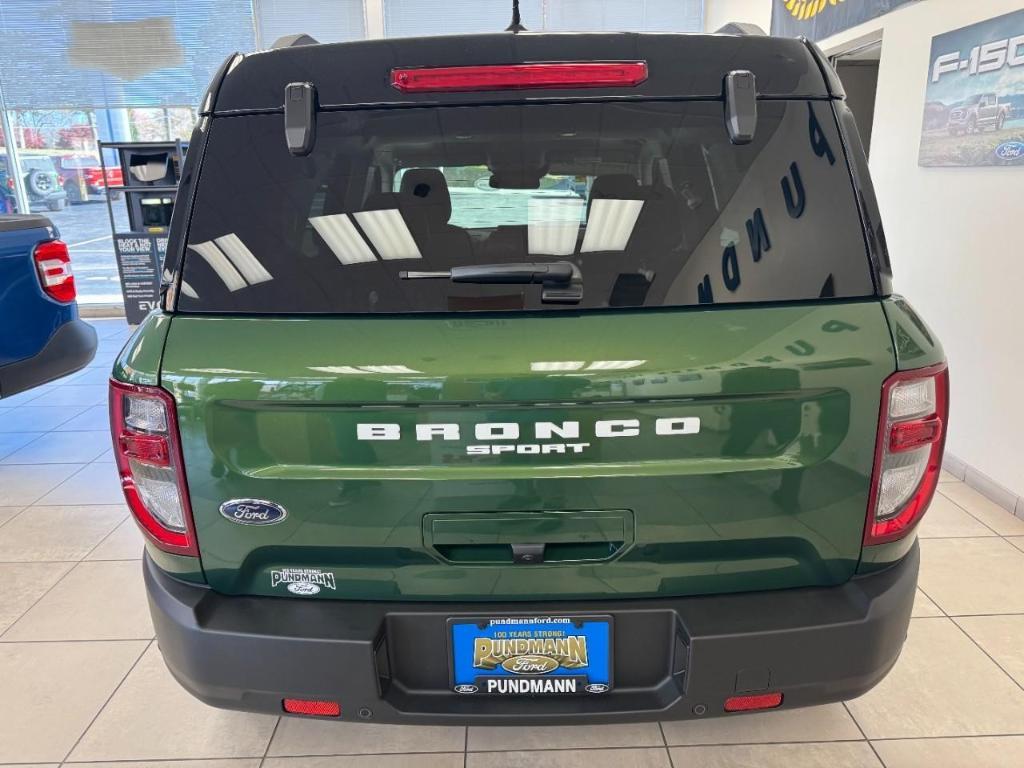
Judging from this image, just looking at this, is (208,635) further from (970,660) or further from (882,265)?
(970,660)

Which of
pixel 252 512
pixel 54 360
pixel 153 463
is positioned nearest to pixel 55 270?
pixel 54 360

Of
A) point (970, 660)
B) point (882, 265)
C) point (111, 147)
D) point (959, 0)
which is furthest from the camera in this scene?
point (111, 147)

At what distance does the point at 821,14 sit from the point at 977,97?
1692mm

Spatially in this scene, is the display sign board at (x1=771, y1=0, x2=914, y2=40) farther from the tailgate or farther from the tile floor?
the tailgate

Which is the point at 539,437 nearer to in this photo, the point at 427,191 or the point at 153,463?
the point at 427,191

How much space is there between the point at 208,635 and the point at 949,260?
11.2 feet

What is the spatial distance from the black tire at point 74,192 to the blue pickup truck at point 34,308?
196 inches

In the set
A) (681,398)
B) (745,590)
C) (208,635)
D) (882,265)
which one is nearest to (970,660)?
(745,590)

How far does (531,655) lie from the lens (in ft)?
4.24

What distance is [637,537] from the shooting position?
4.08 ft

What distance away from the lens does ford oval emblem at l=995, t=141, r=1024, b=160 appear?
2.81m

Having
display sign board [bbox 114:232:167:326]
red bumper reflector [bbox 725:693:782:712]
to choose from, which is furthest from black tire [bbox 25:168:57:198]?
red bumper reflector [bbox 725:693:782:712]

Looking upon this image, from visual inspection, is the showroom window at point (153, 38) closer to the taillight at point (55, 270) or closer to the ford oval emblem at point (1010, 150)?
the taillight at point (55, 270)

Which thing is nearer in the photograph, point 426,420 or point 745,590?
point 426,420
